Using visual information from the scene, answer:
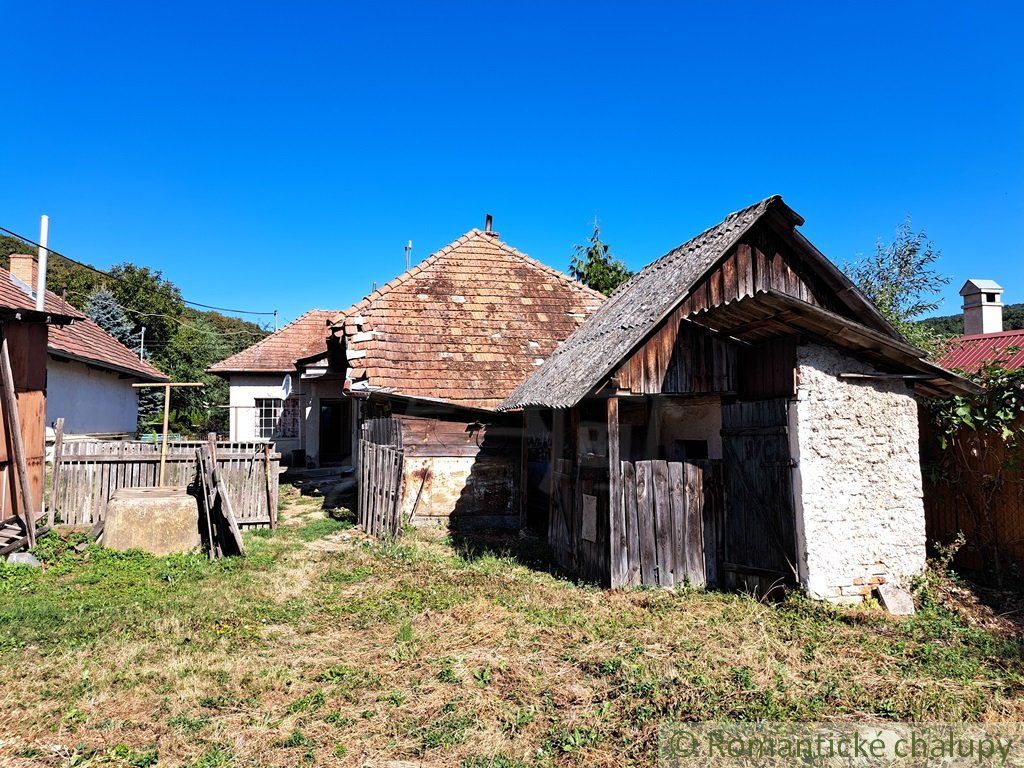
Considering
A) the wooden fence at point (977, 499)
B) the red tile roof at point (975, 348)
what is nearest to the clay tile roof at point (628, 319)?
the wooden fence at point (977, 499)

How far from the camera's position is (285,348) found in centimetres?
2370

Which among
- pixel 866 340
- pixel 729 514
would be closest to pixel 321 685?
pixel 729 514

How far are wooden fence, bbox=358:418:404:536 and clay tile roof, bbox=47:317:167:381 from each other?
10.4 m

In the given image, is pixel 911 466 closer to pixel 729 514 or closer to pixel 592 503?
pixel 729 514

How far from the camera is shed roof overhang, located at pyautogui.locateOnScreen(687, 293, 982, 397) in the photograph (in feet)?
20.0

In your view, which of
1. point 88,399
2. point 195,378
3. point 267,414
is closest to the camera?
point 88,399

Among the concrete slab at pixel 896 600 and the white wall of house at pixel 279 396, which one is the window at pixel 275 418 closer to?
the white wall of house at pixel 279 396

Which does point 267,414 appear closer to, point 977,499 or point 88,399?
point 88,399

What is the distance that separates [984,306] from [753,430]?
598 inches

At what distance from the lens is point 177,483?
11.2 m

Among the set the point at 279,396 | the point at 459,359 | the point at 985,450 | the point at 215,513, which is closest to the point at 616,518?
the point at 985,450

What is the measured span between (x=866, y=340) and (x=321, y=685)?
6294 mm

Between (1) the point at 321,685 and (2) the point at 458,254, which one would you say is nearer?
(1) the point at 321,685

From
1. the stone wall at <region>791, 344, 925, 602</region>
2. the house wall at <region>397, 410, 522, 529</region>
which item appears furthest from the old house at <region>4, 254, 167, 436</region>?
the stone wall at <region>791, 344, 925, 602</region>
